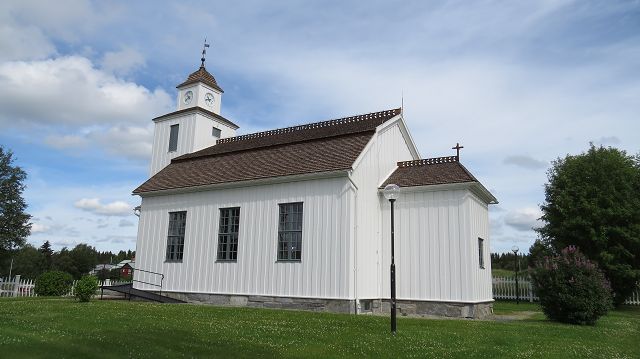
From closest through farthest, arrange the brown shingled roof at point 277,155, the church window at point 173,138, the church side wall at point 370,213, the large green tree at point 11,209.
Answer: the church side wall at point 370,213
the brown shingled roof at point 277,155
the church window at point 173,138
the large green tree at point 11,209

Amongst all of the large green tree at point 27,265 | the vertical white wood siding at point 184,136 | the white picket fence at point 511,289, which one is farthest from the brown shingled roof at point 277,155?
the large green tree at point 27,265

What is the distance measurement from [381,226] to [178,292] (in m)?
9.18

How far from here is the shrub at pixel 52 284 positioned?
2336 cm

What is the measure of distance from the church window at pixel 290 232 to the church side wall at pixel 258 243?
→ 8.9 inches

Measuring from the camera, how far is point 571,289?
49.4 feet

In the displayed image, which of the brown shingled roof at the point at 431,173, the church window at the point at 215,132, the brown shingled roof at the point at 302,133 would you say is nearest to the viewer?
the brown shingled roof at the point at 431,173

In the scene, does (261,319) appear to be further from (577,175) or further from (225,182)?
(577,175)

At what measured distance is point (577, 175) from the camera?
1104 inches

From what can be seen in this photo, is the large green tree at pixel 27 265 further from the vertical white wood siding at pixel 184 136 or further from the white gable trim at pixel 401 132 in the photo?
the white gable trim at pixel 401 132

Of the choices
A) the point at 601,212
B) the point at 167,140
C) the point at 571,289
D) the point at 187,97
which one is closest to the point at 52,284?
the point at 167,140

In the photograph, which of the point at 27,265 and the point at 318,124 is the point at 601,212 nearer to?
the point at 318,124

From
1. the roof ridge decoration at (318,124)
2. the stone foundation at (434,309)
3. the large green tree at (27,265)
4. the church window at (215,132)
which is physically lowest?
the stone foundation at (434,309)

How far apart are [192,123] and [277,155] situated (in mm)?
8257

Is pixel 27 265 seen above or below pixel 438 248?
below
